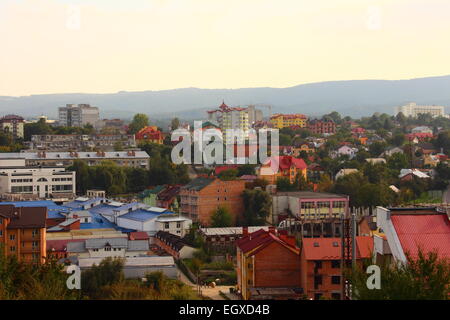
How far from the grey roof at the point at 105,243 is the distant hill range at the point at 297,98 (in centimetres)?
6151

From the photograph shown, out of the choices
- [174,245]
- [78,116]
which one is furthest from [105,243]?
[78,116]

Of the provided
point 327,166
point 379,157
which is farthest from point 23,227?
point 379,157

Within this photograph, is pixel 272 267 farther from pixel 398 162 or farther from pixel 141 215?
pixel 398 162

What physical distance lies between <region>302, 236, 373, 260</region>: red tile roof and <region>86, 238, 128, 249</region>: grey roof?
11.7ft

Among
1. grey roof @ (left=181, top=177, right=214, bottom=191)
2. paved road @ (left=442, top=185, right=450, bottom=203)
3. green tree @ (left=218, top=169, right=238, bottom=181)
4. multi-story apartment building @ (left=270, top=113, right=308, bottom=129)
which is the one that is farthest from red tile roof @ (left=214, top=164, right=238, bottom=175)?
multi-story apartment building @ (left=270, top=113, right=308, bottom=129)

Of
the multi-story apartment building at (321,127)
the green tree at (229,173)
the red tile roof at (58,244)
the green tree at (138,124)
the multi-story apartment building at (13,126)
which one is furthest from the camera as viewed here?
the multi-story apartment building at (321,127)

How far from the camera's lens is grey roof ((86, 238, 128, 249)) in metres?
10.6

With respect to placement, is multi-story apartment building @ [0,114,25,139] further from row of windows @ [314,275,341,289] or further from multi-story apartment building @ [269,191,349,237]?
row of windows @ [314,275,341,289]

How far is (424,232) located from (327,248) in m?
1.70

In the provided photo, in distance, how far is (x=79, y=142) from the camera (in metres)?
25.3

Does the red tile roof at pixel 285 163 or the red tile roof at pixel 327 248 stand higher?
the red tile roof at pixel 285 163

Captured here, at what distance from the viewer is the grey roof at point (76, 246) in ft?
34.4

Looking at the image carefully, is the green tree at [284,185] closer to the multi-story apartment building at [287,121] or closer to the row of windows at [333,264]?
the row of windows at [333,264]

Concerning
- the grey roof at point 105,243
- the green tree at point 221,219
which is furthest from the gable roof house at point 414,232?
the green tree at point 221,219
